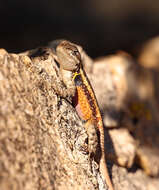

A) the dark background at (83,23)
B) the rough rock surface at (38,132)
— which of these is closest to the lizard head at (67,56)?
the rough rock surface at (38,132)

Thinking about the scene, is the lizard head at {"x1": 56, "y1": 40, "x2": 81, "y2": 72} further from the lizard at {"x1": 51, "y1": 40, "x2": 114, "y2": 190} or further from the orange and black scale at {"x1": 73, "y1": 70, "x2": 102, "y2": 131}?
the orange and black scale at {"x1": 73, "y1": 70, "x2": 102, "y2": 131}

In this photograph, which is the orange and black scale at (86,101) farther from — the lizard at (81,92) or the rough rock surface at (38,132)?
the rough rock surface at (38,132)

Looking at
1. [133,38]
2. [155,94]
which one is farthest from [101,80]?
[133,38]

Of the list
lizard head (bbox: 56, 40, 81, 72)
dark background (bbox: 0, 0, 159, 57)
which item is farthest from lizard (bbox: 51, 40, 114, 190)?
dark background (bbox: 0, 0, 159, 57)

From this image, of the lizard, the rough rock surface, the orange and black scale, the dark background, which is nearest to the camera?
the rough rock surface

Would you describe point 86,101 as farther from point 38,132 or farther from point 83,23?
point 83,23
